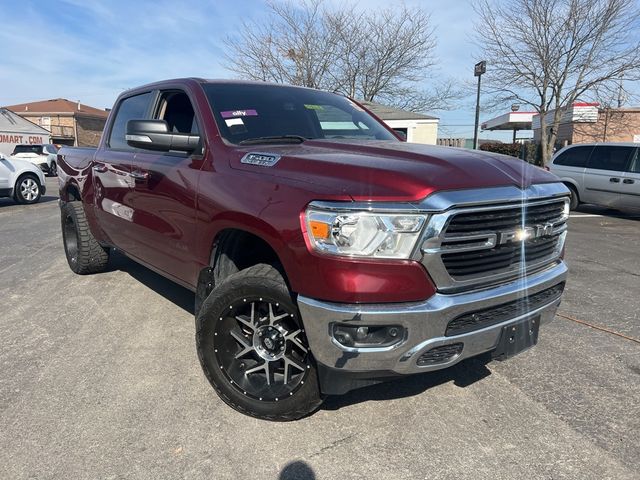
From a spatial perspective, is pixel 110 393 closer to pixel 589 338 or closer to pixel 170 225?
Answer: pixel 170 225

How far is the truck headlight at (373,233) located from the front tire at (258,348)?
45 cm

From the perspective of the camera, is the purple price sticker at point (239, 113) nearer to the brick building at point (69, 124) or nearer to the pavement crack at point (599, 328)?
the pavement crack at point (599, 328)

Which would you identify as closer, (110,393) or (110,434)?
(110,434)

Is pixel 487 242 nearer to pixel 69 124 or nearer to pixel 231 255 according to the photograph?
pixel 231 255

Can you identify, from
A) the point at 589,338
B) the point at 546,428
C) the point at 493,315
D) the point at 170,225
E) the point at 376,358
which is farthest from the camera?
the point at 589,338

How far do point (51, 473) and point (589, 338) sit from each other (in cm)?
375

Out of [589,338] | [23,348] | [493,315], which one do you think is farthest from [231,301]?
[589,338]

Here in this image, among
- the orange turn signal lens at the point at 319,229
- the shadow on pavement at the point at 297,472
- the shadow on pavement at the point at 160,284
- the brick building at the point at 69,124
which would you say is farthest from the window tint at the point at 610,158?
the brick building at the point at 69,124

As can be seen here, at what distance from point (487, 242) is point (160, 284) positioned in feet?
12.9

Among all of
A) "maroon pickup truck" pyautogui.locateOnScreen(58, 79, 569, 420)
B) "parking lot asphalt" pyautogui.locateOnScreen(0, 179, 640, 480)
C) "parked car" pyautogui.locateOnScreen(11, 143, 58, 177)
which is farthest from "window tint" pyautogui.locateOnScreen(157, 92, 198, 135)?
"parked car" pyautogui.locateOnScreen(11, 143, 58, 177)

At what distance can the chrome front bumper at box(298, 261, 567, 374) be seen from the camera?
2.23m

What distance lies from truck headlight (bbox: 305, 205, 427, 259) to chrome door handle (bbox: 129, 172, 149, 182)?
2052 mm

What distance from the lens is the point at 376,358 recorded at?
7.50ft

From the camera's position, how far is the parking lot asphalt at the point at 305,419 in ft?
7.91
